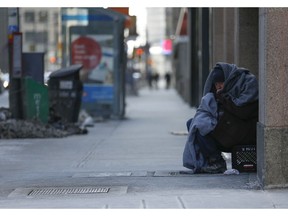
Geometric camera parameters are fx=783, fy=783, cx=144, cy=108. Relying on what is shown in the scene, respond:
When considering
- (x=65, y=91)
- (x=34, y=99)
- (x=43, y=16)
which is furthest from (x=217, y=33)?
(x=43, y=16)

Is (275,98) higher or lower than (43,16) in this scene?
lower

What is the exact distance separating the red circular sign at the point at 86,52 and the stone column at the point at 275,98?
46.6ft

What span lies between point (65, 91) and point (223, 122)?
922 cm

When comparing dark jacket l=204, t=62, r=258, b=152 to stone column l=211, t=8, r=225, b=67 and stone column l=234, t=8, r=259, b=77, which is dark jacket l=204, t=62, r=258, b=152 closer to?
stone column l=234, t=8, r=259, b=77

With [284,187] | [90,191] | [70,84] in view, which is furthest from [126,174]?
[70,84]

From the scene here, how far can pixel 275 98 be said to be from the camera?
341 inches

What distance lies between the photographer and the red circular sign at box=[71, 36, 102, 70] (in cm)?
2269

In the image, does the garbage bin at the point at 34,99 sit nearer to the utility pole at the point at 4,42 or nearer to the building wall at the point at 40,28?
the utility pole at the point at 4,42

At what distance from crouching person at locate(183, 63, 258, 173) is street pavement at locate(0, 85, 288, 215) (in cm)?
26

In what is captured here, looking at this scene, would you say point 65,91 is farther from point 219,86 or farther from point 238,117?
point 238,117

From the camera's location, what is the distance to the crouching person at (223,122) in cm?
1005

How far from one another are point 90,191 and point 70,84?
9.78m

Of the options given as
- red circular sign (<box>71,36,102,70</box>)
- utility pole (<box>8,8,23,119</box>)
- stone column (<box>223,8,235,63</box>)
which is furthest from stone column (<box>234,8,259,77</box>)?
red circular sign (<box>71,36,102,70</box>)

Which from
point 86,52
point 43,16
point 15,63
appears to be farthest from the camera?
point 43,16
